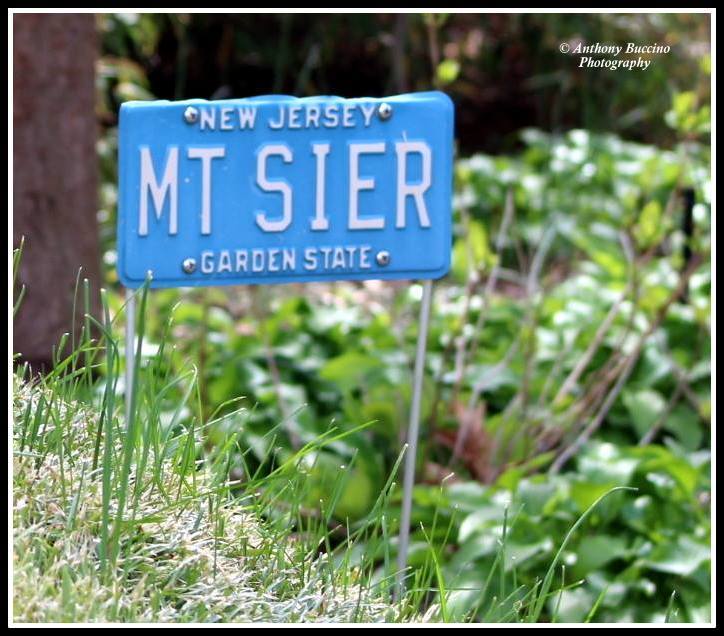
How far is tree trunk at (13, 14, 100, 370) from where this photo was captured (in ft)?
12.5

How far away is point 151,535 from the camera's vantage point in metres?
1.84

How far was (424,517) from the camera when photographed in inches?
137

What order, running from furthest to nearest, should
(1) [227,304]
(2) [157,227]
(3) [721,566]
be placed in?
(1) [227,304] < (3) [721,566] < (2) [157,227]

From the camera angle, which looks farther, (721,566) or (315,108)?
(721,566)

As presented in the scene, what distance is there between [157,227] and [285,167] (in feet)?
0.97

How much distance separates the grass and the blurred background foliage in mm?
112

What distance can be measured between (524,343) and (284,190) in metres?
2.06

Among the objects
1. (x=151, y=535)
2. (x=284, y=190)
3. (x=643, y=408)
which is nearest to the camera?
(x=151, y=535)

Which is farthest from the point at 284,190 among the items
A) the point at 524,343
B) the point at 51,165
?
the point at 524,343

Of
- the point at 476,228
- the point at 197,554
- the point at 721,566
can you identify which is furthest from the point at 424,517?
the point at 476,228

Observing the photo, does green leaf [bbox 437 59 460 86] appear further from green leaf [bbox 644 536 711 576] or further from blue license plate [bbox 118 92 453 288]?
green leaf [bbox 644 536 711 576]

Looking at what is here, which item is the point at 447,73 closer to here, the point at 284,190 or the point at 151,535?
the point at 284,190

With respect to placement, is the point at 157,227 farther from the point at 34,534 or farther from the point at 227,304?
the point at 227,304
